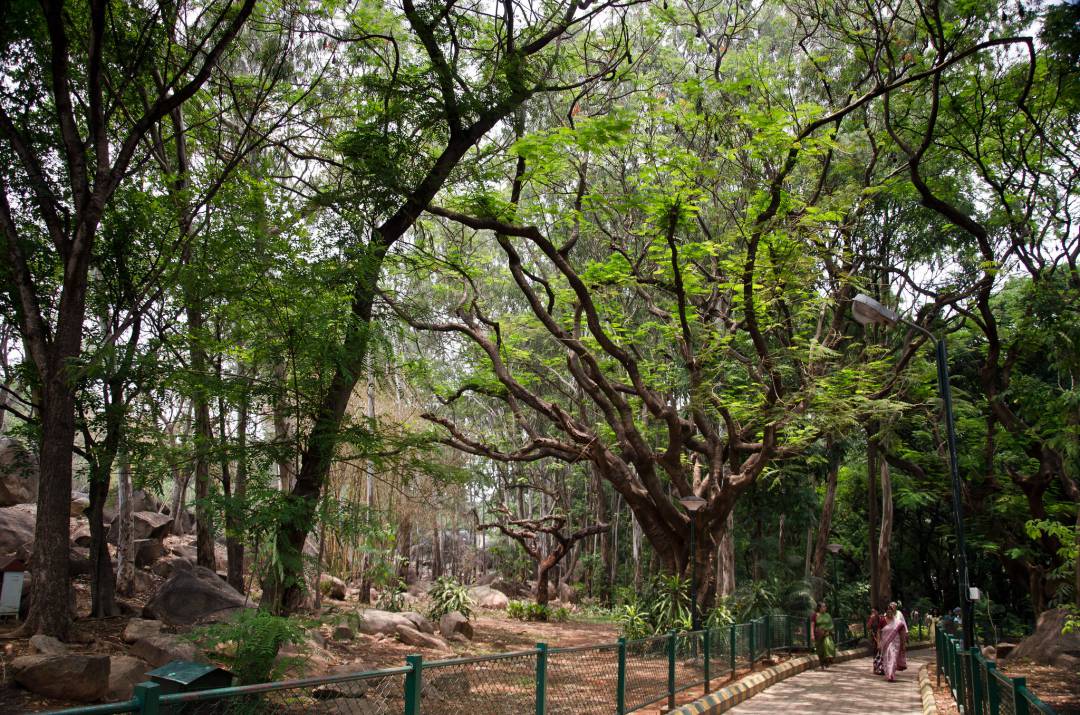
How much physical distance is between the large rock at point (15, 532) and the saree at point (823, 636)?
1541cm

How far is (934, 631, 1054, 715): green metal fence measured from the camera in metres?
4.20

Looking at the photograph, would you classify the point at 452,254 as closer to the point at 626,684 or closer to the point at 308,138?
the point at 308,138

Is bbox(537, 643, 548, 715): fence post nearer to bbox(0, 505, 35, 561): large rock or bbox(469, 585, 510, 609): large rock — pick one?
bbox(0, 505, 35, 561): large rock

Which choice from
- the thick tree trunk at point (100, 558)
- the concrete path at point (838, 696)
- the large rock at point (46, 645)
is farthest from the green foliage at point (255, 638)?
the concrete path at point (838, 696)

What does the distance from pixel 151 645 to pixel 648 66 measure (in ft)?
43.0

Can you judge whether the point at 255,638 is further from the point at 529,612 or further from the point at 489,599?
the point at 489,599

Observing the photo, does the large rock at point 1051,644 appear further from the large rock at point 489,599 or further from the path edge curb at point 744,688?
the large rock at point 489,599

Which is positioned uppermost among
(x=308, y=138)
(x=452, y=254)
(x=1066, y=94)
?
(x=1066, y=94)

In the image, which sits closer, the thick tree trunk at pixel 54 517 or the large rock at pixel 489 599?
the thick tree trunk at pixel 54 517

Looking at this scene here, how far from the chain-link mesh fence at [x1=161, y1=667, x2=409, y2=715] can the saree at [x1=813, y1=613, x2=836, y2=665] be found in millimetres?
13000

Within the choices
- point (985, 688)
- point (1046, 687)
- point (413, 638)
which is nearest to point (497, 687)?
point (985, 688)

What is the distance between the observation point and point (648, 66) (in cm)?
1584

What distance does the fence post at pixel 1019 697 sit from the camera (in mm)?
4196

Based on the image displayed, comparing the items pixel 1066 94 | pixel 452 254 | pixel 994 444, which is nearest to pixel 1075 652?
pixel 994 444
